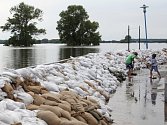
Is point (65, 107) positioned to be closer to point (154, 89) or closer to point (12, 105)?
point (12, 105)

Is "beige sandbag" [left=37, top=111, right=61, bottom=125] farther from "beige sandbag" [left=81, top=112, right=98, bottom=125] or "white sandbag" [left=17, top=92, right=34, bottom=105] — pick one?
"beige sandbag" [left=81, top=112, right=98, bottom=125]

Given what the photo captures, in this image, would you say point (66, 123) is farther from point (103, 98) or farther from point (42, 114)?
point (103, 98)

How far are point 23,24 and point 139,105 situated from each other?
93442 mm

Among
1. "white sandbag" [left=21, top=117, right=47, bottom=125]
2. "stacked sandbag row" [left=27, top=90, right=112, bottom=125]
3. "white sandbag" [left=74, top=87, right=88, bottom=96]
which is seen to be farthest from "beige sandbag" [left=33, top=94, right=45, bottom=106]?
"white sandbag" [left=74, top=87, right=88, bottom=96]

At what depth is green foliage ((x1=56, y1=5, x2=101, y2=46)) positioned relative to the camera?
347 ft

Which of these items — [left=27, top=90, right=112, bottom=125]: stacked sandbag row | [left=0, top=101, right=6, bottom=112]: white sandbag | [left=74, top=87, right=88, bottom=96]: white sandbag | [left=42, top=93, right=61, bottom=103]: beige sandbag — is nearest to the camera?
[left=0, top=101, right=6, bottom=112]: white sandbag

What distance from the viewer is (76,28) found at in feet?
355

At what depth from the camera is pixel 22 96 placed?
28.2 ft

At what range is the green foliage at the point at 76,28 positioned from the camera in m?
106

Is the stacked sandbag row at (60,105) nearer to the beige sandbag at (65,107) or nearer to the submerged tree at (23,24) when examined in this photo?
the beige sandbag at (65,107)

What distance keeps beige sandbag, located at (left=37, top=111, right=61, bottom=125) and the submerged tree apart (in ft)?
308

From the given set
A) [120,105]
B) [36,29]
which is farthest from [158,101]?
[36,29]

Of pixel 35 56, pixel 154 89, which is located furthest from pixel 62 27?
pixel 154 89

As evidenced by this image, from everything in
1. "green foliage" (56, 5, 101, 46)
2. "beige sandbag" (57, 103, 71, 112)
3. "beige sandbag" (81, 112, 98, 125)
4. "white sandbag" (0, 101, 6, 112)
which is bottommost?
"beige sandbag" (81, 112, 98, 125)
